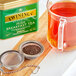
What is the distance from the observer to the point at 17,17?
4.34 feet

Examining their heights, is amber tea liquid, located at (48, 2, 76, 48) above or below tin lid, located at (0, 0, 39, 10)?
below

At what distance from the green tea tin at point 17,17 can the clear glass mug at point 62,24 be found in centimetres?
8

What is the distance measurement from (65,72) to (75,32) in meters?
0.14

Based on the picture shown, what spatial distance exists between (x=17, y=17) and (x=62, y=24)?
0.63 feet

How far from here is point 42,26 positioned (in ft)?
4.64

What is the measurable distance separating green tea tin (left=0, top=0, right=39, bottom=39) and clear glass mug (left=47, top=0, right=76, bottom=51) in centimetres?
8

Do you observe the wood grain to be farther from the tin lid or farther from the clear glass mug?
the tin lid

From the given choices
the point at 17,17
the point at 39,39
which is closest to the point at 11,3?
the point at 17,17

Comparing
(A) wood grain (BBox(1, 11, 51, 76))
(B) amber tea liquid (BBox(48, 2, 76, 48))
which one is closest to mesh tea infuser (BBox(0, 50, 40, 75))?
(A) wood grain (BBox(1, 11, 51, 76))

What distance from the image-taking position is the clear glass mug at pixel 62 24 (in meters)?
1.23

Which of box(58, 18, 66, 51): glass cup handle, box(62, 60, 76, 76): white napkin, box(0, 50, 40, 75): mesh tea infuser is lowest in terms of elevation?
box(62, 60, 76, 76): white napkin

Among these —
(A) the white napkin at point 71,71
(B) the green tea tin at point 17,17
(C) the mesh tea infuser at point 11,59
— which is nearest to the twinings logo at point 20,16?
(B) the green tea tin at point 17,17

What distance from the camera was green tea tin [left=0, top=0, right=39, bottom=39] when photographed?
1.28 meters

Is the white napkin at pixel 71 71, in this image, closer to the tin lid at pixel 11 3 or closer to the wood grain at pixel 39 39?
the wood grain at pixel 39 39
